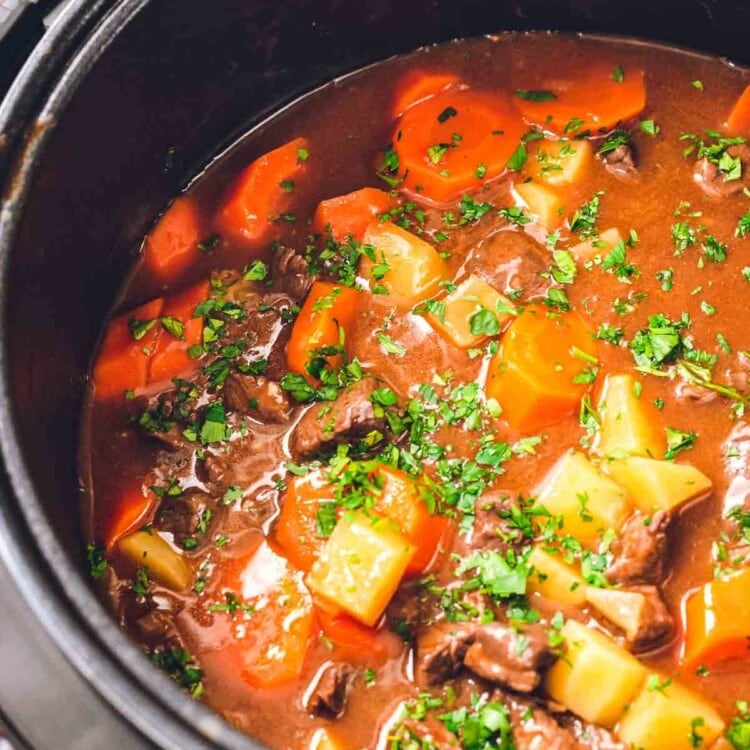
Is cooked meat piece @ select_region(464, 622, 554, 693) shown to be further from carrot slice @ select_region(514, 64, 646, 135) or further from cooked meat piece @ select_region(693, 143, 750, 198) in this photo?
carrot slice @ select_region(514, 64, 646, 135)

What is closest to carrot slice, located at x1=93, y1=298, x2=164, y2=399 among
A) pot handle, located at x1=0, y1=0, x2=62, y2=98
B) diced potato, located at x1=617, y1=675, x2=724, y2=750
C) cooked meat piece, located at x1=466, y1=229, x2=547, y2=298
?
pot handle, located at x1=0, y1=0, x2=62, y2=98

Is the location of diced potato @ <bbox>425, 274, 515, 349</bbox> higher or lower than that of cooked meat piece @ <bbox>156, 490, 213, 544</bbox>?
higher

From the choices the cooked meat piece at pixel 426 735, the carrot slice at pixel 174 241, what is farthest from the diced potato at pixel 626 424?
the carrot slice at pixel 174 241

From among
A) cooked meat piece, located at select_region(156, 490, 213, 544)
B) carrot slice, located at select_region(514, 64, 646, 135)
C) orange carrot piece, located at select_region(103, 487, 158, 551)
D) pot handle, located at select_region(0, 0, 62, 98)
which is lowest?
Result: orange carrot piece, located at select_region(103, 487, 158, 551)

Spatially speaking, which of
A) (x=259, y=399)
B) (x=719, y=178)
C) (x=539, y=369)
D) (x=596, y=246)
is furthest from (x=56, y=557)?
(x=719, y=178)

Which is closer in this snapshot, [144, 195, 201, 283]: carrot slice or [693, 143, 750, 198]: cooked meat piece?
[693, 143, 750, 198]: cooked meat piece

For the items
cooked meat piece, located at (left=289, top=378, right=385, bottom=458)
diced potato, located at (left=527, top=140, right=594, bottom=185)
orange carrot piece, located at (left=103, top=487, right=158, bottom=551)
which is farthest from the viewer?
diced potato, located at (left=527, top=140, right=594, bottom=185)

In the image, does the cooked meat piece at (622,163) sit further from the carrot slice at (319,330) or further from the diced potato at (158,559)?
the diced potato at (158,559)
